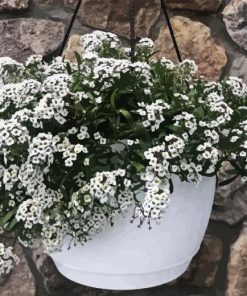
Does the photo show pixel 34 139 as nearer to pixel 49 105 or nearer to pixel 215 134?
pixel 49 105

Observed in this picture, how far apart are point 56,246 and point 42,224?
4 centimetres

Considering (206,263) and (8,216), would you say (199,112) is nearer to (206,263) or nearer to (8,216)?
(8,216)

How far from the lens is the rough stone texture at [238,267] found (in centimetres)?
153

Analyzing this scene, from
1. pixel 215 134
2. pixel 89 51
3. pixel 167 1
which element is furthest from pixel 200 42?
pixel 215 134

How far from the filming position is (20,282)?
5.22 feet

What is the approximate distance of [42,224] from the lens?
39.2 inches

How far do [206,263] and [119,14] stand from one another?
0.62m

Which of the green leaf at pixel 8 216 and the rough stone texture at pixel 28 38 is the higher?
the green leaf at pixel 8 216

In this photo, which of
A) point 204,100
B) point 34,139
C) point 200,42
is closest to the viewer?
point 34,139

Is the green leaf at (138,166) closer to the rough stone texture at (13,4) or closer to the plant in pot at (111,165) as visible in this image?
the plant in pot at (111,165)

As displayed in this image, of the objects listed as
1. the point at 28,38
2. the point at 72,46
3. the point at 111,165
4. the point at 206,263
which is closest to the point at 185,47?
the point at 72,46

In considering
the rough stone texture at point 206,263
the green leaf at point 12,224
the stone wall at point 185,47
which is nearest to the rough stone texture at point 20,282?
the stone wall at point 185,47

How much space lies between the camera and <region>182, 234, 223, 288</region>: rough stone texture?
5.10ft

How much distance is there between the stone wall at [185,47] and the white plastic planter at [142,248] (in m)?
0.48
